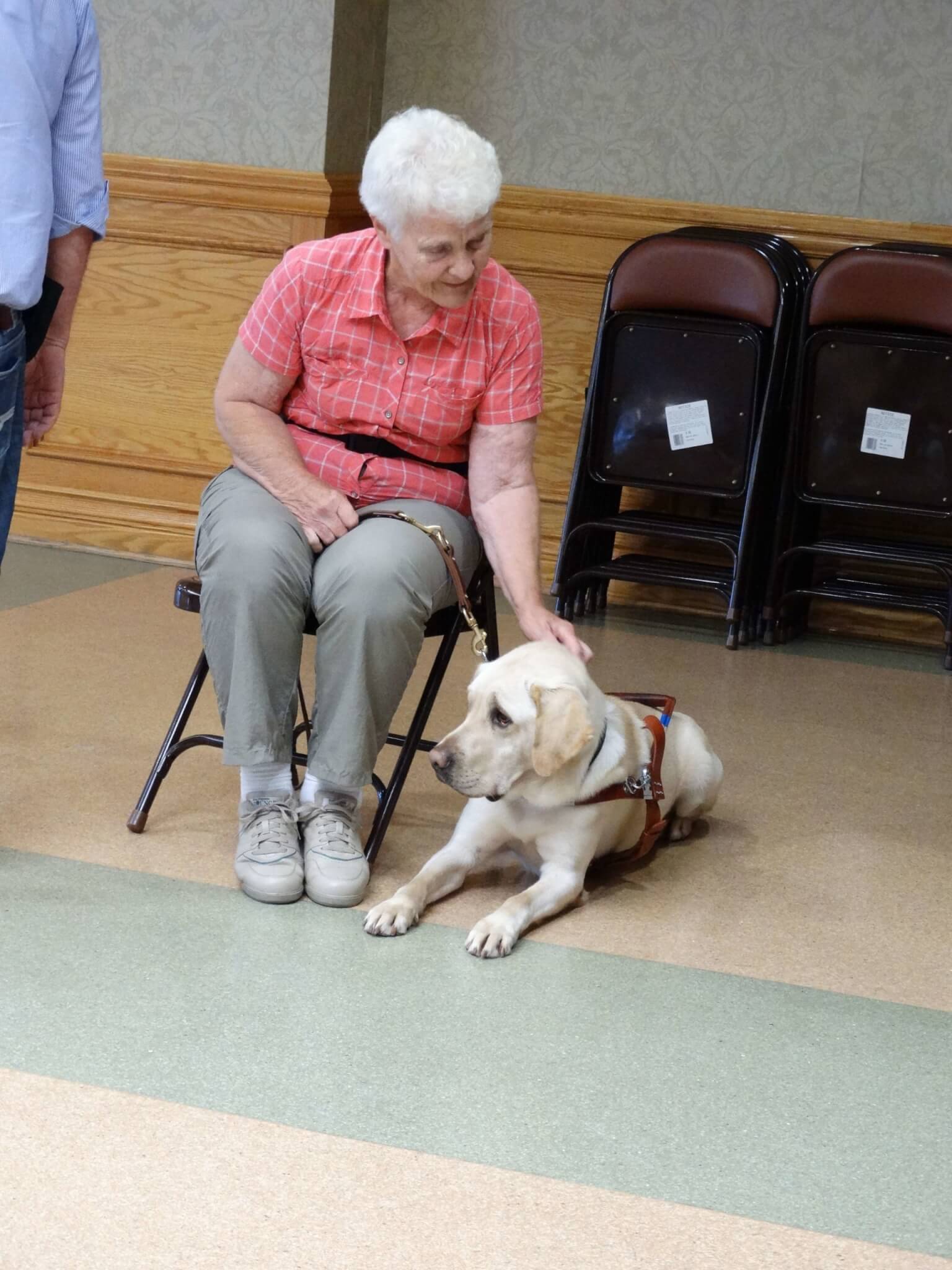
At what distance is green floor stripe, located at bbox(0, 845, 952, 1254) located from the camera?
1.63 m

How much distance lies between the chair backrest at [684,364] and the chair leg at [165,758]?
7.42 feet

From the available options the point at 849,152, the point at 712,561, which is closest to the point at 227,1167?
the point at 712,561

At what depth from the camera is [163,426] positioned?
4.90m

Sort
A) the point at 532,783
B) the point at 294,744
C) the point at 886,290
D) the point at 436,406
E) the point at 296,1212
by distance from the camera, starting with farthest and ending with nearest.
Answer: the point at 886,290, the point at 294,744, the point at 436,406, the point at 532,783, the point at 296,1212

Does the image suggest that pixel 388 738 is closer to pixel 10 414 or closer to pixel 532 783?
pixel 532 783

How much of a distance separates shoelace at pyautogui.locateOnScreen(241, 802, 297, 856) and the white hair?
2.95 feet

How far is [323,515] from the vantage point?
2330mm

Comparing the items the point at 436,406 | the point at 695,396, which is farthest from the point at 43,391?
the point at 695,396

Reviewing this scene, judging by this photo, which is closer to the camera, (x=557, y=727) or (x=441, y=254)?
(x=557, y=727)

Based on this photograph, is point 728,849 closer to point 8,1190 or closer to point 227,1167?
point 227,1167

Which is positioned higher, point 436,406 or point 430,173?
point 430,173

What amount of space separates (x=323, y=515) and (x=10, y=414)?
1.60 ft

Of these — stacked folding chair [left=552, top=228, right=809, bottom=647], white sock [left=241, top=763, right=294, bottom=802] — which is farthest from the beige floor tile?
stacked folding chair [left=552, top=228, right=809, bottom=647]

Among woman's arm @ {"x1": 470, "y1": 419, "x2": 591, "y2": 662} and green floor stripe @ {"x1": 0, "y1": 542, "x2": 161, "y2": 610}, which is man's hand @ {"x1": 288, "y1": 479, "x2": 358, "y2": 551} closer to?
woman's arm @ {"x1": 470, "y1": 419, "x2": 591, "y2": 662}
